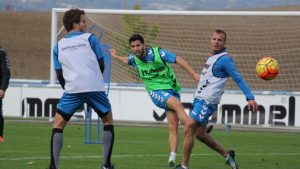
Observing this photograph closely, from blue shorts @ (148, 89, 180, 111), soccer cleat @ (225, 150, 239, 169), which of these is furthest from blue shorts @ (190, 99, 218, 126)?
blue shorts @ (148, 89, 180, 111)

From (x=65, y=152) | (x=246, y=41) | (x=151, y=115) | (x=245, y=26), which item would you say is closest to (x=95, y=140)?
(x=65, y=152)

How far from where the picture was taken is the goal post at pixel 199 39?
27.8 meters

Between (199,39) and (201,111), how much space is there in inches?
637

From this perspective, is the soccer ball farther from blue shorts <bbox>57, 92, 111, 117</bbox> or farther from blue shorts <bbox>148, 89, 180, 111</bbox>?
blue shorts <bbox>57, 92, 111, 117</bbox>

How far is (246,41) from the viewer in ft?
111

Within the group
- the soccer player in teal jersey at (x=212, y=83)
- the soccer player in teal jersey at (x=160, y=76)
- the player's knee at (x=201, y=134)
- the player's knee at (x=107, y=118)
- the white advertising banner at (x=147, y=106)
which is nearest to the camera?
the player's knee at (x=107, y=118)

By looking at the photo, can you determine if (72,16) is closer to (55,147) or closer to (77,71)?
(77,71)

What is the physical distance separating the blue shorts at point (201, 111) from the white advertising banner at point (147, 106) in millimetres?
11544

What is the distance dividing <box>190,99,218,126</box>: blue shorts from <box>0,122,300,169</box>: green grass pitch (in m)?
1.07

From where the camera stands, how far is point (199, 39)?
101 ft

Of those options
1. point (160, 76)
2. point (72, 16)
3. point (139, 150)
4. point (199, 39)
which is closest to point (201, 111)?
point (160, 76)

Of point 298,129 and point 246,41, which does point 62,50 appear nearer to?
point 298,129

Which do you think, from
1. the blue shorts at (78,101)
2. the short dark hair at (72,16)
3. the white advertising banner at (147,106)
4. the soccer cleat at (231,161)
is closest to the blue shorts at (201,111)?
the soccer cleat at (231,161)

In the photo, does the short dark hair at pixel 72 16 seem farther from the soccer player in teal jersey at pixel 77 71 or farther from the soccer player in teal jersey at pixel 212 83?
the soccer player in teal jersey at pixel 212 83
